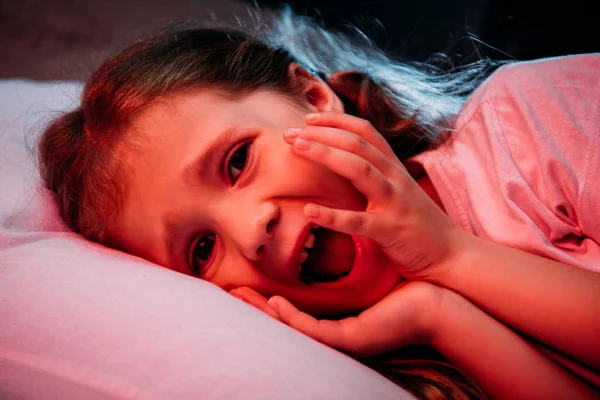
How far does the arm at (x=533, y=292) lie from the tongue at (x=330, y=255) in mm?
136

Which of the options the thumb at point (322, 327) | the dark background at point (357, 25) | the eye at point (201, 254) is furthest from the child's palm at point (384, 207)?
the dark background at point (357, 25)

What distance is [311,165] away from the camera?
2.35 feet

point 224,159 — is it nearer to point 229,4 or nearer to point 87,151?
point 87,151

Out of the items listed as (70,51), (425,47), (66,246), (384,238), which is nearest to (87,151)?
(66,246)

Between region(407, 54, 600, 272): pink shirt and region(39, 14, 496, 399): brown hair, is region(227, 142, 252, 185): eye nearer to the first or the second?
region(39, 14, 496, 399): brown hair

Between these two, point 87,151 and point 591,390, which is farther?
point 87,151

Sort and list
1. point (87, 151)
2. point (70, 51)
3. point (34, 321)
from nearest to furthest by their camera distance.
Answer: point (34, 321) < point (87, 151) < point (70, 51)

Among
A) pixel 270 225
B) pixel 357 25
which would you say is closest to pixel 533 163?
pixel 270 225

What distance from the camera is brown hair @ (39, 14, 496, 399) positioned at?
0.74 meters

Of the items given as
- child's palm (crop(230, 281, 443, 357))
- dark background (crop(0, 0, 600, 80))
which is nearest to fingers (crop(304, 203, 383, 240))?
child's palm (crop(230, 281, 443, 357))

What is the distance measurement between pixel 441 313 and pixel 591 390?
224 mm

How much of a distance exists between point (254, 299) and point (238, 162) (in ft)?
0.69

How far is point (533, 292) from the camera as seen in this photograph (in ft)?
2.21

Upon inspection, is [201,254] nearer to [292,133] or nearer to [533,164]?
[292,133]
